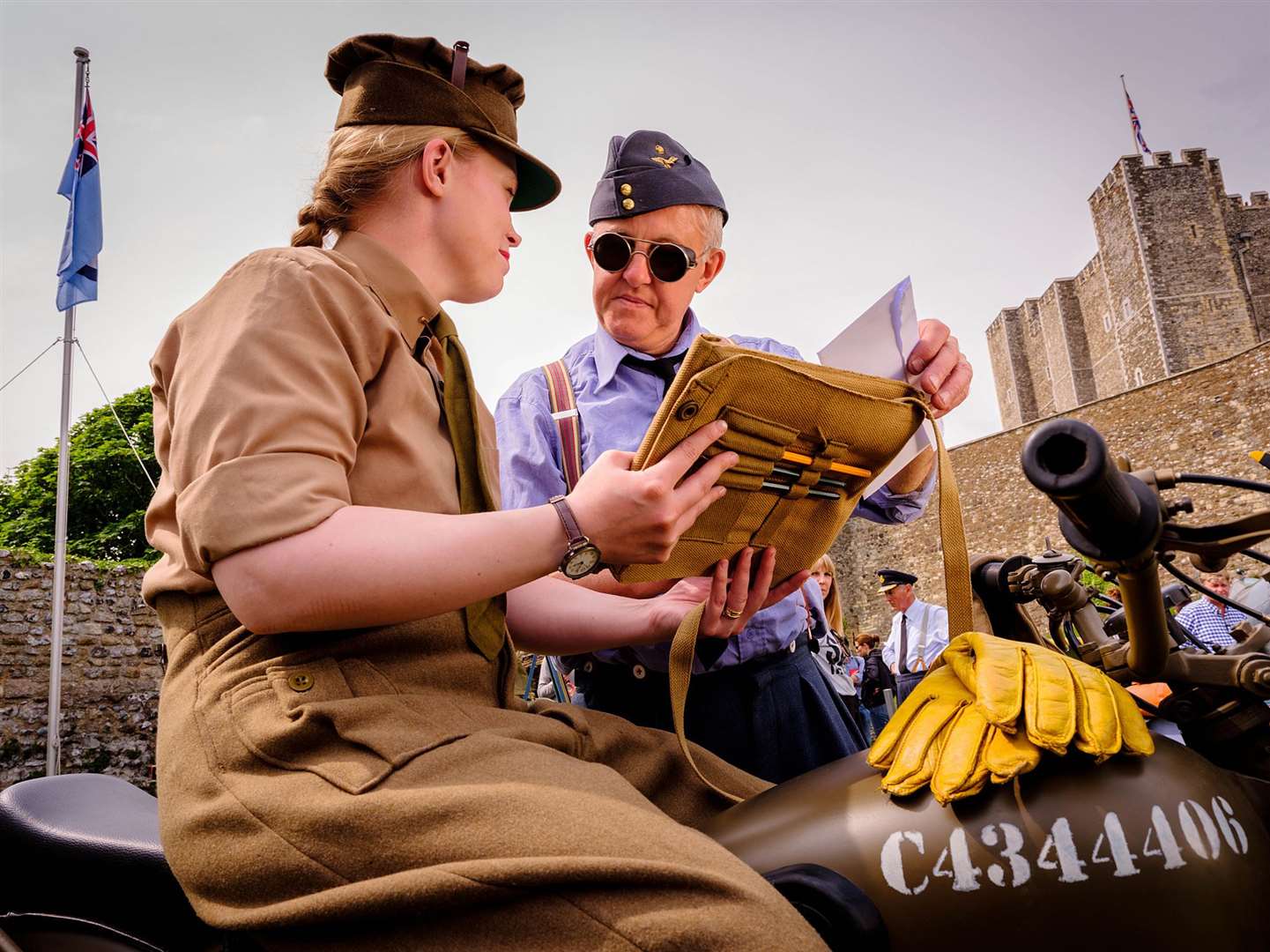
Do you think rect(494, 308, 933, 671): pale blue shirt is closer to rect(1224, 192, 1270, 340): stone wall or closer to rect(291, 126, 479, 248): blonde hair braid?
rect(291, 126, 479, 248): blonde hair braid

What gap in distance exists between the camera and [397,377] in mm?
1437

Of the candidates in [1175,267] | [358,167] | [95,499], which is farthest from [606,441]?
[1175,267]

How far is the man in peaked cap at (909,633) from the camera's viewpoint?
8.84 meters

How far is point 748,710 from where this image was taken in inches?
87.1

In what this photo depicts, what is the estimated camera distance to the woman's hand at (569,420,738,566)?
136 cm

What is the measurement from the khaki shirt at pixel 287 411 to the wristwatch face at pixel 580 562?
0.79ft

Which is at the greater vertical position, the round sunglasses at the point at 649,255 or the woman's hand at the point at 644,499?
the round sunglasses at the point at 649,255

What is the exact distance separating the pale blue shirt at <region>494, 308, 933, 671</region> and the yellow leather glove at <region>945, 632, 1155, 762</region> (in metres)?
0.98

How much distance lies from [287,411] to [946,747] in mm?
1010

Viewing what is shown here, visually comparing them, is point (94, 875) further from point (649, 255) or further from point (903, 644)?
point (903, 644)

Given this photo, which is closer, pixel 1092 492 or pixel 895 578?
pixel 1092 492

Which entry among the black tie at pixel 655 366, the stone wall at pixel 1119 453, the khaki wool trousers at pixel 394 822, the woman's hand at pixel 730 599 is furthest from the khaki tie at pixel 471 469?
the stone wall at pixel 1119 453

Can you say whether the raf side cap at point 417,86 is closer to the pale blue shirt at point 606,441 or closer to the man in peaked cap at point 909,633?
the pale blue shirt at point 606,441

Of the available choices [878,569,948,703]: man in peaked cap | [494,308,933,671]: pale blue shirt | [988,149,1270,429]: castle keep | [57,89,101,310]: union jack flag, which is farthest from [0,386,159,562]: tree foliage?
[988,149,1270,429]: castle keep
